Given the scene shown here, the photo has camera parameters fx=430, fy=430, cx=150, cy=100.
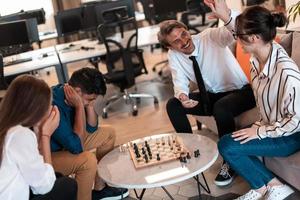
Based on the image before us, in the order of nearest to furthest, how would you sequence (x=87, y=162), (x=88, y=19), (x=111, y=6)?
(x=87, y=162), (x=111, y=6), (x=88, y=19)

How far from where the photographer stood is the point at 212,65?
9.34ft

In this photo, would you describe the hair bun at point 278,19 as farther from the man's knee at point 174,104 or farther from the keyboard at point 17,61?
the keyboard at point 17,61

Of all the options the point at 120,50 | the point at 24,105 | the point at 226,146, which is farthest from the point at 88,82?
the point at 120,50

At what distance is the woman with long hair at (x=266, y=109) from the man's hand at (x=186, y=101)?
0.51 metres

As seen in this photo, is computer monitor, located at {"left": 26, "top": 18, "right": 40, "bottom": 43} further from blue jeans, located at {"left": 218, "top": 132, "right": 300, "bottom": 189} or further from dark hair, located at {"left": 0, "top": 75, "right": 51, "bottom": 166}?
blue jeans, located at {"left": 218, "top": 132, "right": 300, "bottom": 189}

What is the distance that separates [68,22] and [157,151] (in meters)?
3.70

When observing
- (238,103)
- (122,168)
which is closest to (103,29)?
(238,103)

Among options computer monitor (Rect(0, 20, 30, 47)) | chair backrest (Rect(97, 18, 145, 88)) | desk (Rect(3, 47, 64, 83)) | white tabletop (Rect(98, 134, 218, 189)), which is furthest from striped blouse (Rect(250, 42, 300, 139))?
computer monitor (Rect(0, 20, 30, 47))

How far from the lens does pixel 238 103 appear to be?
9.00ft

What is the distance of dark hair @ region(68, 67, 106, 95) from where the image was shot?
2.38 meters

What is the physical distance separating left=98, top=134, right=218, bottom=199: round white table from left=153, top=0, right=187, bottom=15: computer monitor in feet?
12.2

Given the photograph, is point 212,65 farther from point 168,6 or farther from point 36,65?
point 168,6

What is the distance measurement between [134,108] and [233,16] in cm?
220

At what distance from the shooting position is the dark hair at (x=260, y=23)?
211 centimetres
